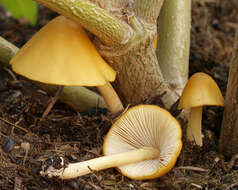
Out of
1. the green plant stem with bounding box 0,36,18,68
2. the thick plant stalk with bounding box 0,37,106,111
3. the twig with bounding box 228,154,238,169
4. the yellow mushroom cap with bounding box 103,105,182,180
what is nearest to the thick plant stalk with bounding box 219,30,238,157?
the twig with bounding box 228,154,238,169

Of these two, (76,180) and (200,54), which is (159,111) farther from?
(200,54)

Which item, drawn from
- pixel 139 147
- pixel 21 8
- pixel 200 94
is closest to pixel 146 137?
pixel 139 147

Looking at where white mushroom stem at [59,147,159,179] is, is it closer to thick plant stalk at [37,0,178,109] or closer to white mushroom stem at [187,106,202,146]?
white mushroom stem at [187,106,202,146]

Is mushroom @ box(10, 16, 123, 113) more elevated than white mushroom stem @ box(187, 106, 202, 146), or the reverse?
mushroom @ box(10, 16, 123, 113)

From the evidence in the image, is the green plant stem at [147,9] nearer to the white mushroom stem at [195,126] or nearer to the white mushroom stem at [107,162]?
the white mushroom stem at [195,126]

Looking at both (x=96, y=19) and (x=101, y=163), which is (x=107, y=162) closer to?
(x=101, y=163)

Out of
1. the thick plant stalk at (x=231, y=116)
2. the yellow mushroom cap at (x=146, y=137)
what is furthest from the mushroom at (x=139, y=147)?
the thick plant stalk at (x=231, y=116)
